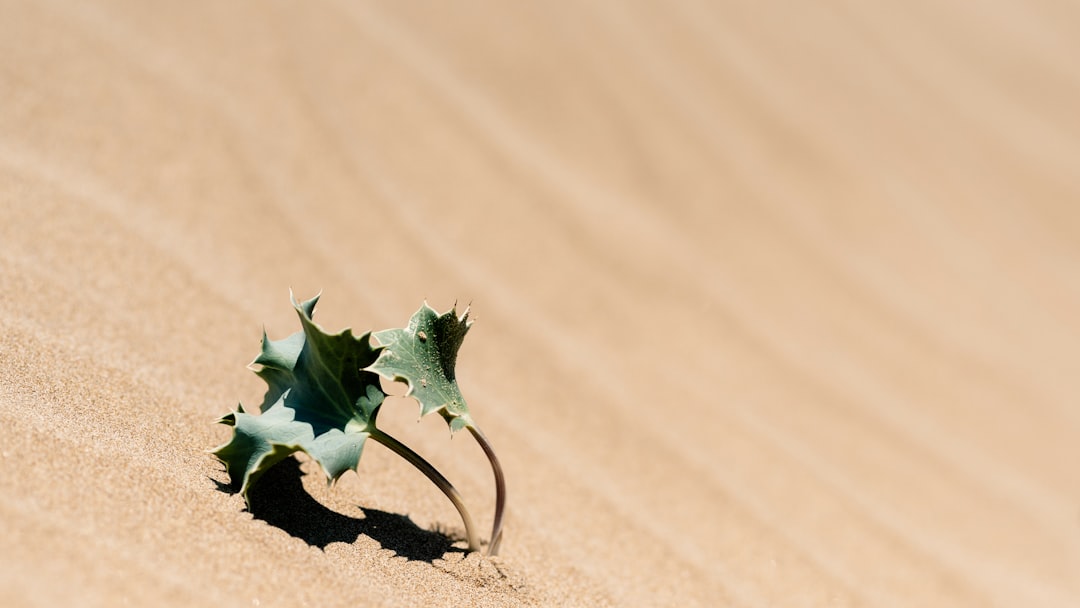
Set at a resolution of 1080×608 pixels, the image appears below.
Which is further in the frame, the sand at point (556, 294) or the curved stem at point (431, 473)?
the sand at point (556, 294)

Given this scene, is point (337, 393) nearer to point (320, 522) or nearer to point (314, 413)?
point (314, 413)

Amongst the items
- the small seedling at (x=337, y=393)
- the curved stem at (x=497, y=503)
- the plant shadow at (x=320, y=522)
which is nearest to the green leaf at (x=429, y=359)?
the small seedling at (x=337, y=393)

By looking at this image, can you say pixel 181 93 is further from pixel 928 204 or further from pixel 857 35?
pixel 857 35

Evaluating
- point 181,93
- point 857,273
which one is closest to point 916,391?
point 857,273

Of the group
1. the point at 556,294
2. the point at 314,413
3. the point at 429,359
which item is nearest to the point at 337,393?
the point at 314,413

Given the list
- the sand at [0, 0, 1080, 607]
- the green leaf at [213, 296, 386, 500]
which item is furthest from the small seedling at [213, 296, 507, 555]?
Answer: the sand at [0, 0, 1080, 607]

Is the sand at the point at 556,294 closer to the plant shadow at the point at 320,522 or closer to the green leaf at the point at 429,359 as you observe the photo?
the plant shadow at the point at 320,522

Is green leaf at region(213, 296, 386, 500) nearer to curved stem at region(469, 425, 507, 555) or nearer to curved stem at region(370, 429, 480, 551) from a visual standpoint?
curved stem at region(370, 429, 480, 551)
